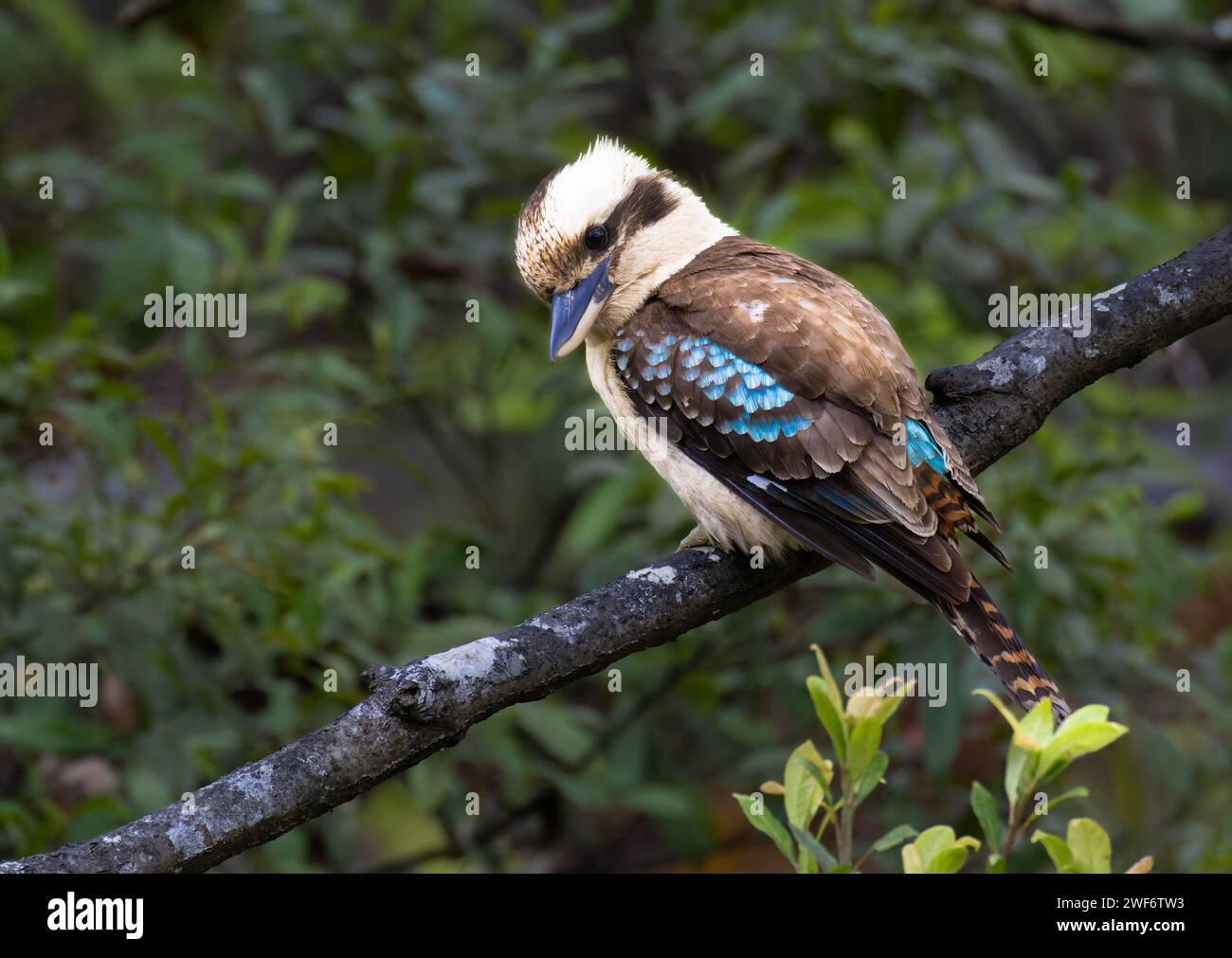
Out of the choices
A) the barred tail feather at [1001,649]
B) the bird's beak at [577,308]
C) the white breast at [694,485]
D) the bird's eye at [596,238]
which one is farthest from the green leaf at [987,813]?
the bird's eye at [596,238]

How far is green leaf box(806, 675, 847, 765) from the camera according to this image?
6.59 ft

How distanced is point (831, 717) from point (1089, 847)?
1.29ft

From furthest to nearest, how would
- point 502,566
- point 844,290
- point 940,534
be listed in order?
point 502,566
point 844,290
point 940,534

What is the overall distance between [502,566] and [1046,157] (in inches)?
144

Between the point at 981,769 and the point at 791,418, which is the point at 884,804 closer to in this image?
the point at 981,769

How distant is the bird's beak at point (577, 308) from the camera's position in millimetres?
3523

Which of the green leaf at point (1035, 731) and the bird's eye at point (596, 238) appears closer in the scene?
the green leaf at point (1035, 731)

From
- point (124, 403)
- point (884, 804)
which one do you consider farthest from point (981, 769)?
point (124, 403)

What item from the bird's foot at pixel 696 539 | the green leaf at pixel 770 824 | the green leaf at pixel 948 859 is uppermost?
the bird's foot at pixel 696 539

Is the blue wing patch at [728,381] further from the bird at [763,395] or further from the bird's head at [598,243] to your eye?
the bird's head at [598,243]

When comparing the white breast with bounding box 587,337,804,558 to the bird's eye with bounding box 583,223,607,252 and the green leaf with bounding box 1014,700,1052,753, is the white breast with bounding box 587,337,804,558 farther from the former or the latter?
the green leaf with bounding box 1014,700,1052,753

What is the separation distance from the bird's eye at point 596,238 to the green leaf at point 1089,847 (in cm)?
218

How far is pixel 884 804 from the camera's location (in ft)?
14.6

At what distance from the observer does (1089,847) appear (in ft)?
6.38
